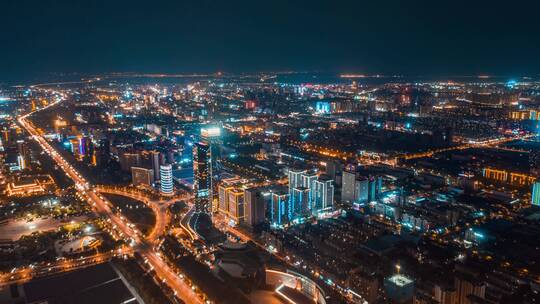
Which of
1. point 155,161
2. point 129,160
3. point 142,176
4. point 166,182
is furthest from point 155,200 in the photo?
point 129,160

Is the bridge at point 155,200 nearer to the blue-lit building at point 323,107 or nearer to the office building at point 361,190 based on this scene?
the office building at point 361,190

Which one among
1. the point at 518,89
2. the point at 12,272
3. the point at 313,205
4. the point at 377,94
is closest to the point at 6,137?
the point at 12,272

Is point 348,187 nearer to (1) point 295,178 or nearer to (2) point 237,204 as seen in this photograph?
(1) point 295,178

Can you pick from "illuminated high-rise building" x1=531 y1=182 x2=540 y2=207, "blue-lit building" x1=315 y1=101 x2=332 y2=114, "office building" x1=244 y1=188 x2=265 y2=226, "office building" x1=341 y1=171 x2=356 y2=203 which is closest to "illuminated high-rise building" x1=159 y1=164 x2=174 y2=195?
"office building" x1=244 y1=188 x2=265 y2=226

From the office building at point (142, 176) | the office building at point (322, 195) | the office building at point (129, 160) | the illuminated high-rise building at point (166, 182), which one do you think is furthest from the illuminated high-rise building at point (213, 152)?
the office building at point (322, 195)

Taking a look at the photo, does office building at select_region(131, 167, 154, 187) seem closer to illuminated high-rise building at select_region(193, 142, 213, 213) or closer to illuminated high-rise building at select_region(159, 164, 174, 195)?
illuminated high-rise building at select_region(159, 164, 174, 195)

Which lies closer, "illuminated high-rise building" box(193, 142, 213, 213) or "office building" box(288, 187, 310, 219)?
"office building" box(288, 187, 310, 219)

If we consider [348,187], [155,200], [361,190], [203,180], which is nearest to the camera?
[203,180]
